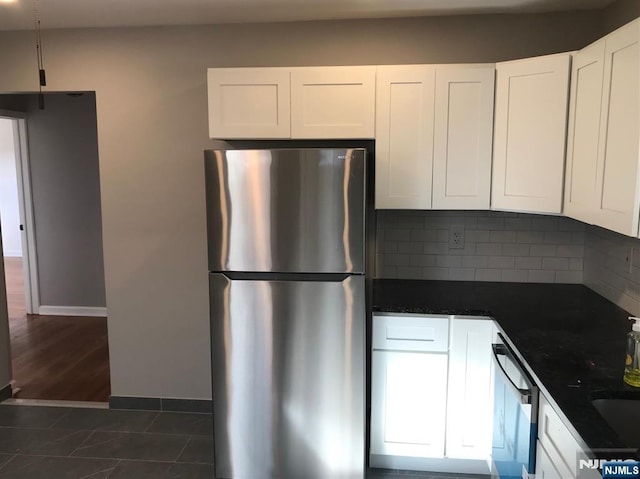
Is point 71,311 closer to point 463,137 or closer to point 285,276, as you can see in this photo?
point 285,276

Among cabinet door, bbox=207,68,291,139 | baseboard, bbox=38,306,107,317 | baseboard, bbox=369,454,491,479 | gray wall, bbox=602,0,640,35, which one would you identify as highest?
gray wall, bbox=602,0,640,35

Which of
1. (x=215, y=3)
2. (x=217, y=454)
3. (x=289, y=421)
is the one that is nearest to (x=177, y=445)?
(x=217, y=454)

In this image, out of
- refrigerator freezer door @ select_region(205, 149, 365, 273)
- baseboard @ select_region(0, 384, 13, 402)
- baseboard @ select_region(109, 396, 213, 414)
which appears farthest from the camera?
baseboard @ select_region(0, 384, 13, 402)

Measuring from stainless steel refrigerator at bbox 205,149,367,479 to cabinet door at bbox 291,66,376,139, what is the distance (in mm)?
411

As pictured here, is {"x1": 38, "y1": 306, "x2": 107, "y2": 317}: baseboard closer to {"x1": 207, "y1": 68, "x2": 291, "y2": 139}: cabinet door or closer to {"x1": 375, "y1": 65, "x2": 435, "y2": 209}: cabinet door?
{"x1": 207, "y1": 68, "x2": 291, "y2": 139}: cabinet door

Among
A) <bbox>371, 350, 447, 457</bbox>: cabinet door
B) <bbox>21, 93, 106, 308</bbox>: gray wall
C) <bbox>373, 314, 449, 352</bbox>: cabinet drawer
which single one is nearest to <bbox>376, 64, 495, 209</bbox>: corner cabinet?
<bbox>373, 314, 449, 352</bbox>: cabinet drawer

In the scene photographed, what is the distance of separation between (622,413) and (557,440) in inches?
10.1

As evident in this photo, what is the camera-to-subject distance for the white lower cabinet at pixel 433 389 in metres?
2.51

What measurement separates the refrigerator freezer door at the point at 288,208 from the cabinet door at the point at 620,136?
3.20 feet

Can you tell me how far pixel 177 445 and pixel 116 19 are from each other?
8.03 ft

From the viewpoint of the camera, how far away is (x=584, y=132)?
222 centimetres

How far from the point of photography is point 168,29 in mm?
3043

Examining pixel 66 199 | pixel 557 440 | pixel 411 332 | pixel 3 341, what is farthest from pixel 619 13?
pixel 66 199

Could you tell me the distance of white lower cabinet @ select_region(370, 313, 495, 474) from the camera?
2.51 metres
